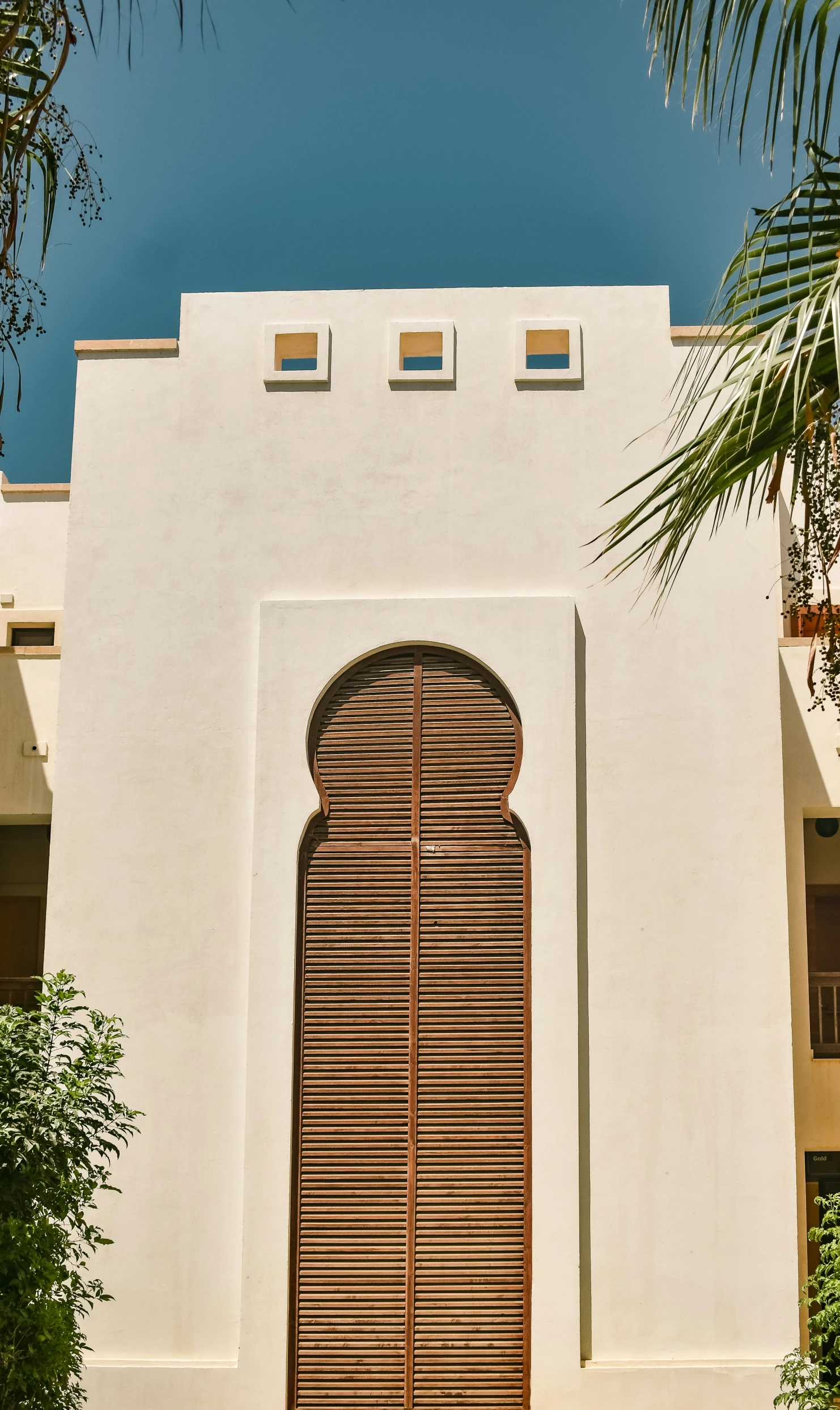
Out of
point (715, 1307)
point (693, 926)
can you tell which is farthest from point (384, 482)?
point (715, 1307)

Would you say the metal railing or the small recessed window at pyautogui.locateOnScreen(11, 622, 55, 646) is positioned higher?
the small recessed window at pyautogui.locateOnScreen(11, 622, 55, 646)

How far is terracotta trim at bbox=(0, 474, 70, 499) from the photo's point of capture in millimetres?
14492

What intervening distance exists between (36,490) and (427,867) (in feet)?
22.9

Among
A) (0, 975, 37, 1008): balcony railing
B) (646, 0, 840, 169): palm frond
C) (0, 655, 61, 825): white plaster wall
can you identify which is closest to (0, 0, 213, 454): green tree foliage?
(646, 0, 840, 169): palm frond

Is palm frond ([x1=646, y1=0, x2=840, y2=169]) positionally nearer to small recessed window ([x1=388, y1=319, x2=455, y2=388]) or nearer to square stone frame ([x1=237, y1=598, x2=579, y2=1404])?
square stone frame ([x1=237, y1=598, x2=579, y2=1404])

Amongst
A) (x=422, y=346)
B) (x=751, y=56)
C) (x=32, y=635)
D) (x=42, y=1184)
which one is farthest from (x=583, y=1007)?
(x=32, y=635)

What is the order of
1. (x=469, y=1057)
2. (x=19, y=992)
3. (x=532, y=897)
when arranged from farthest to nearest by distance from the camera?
1. (x=19, y=992)
2. (x=532, y=897)
3. (x=469, y=1057)

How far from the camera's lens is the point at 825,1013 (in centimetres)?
1155

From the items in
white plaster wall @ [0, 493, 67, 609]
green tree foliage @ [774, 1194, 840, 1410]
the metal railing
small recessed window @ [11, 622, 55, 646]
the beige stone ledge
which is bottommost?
green tree foliage @ [774, 1194, 840, 1410]

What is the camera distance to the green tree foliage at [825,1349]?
326 inches

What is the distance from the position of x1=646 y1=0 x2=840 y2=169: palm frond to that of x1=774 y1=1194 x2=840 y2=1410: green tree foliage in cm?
637

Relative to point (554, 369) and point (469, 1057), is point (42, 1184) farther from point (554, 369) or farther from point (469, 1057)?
point (554, 369)

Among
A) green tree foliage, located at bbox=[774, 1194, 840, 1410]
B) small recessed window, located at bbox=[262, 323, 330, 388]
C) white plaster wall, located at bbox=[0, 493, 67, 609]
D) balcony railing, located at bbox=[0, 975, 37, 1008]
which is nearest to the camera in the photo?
green tree foliage, located at bbox=[774, 1194, 840, 1410]

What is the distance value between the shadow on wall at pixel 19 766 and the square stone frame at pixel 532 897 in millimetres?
2280
